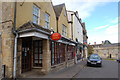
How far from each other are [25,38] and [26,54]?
134 cm

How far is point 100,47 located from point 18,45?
63.1 meters

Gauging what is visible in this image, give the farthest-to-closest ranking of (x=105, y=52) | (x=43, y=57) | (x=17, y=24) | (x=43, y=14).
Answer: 1. (x=105, y=52)
2. (x=43, y=14)
3. (x=43, y=57)
4. (x=17, y=24)

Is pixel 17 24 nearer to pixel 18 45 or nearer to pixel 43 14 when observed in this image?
pixel 18 45

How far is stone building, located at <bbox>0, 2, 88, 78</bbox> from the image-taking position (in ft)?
21.3

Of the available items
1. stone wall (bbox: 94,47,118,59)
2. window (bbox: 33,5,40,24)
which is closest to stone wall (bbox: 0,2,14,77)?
window (bbox: 33,5,40,24)

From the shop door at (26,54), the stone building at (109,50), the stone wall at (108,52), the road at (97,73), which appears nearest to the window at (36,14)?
the shop door at (26,54)

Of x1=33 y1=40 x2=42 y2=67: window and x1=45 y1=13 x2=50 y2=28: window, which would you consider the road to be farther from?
x1=45 y1=13 x2=50 y2=28: window

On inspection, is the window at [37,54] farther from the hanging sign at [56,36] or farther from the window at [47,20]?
the window at [47,20]

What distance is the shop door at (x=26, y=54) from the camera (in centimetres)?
801

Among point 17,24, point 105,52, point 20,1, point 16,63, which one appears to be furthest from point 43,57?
point 105,52

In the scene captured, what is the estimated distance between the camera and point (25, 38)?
8.05 m

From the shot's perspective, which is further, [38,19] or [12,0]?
[38,19]

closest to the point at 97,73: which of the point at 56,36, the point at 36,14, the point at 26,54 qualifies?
the point at 56,36

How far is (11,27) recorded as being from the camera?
653cm
